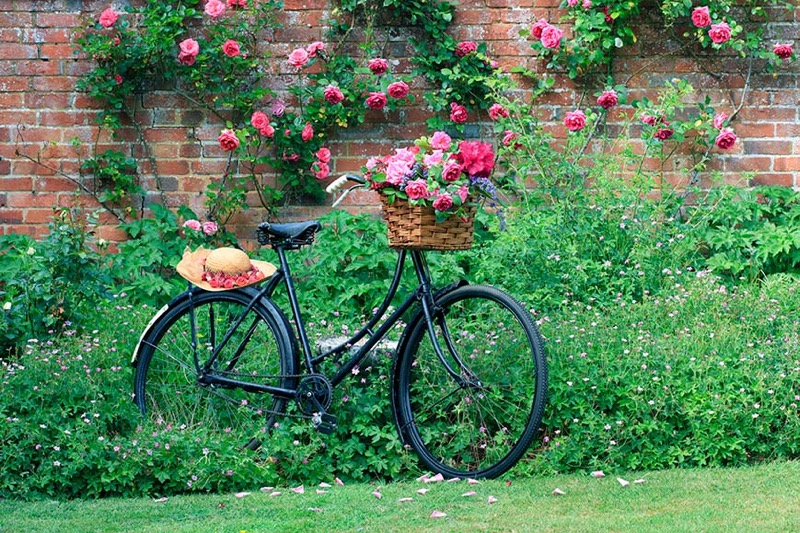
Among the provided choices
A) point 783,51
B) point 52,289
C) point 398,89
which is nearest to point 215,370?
point 52,289

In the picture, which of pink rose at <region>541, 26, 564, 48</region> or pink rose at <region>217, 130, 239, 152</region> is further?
pink rose at <region>541, 26, 564, 48</region>

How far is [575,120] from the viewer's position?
605 cm

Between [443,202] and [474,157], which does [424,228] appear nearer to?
[443,202]

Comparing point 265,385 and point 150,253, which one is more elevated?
point 150,253

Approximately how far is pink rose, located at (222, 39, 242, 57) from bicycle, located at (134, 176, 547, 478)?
1.77 m

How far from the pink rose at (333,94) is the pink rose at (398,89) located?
27cm

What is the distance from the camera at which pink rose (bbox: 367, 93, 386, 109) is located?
6.18m

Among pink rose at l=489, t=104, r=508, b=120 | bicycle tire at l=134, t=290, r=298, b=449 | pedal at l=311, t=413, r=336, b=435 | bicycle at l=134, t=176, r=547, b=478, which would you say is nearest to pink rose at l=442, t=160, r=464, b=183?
bicycle at l=134, t=176, r=547, b=478

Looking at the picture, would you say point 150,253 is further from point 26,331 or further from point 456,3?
point 456,3

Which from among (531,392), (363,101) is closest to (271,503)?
(531,392)

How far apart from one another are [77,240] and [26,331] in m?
0.48

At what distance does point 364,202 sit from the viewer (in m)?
6.43

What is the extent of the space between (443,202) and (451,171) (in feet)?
0.41

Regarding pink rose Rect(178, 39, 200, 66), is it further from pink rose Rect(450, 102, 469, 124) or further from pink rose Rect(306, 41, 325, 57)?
pink rose Rect(450, 102, 469, 124)
